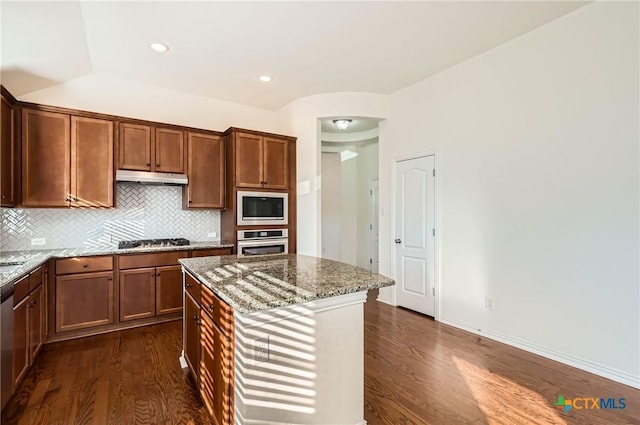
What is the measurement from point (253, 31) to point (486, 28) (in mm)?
2156

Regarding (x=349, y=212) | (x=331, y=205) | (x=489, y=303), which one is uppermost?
(x=331, y=205)

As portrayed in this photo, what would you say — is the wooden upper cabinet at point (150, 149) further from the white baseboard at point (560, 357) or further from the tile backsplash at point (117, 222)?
the white baseboard at point (560, 357)

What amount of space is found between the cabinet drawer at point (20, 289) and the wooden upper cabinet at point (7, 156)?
98 centimetres

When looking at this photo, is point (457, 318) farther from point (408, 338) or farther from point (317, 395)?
point (317, 395)

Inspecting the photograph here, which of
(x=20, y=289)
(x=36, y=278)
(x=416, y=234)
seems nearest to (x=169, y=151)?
(x=36, y=278)

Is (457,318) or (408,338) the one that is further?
(457,318)

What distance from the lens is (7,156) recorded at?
2.76 metres

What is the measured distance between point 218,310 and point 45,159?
2879 mm

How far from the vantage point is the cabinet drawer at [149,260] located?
3248mm

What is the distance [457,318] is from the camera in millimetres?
3441

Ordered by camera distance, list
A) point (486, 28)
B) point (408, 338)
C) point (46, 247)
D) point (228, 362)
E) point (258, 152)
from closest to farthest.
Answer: point (228, 362) < point (486, 28) < point (408, 338) < point (46, 247) < point (258, 152)

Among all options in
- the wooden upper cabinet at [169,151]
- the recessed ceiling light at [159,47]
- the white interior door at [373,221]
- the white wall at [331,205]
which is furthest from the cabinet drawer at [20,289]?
the white interior door at [373,221]

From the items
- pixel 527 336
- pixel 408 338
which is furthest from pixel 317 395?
pixel 527 336

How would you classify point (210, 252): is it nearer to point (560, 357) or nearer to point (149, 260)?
point (149, 260)
